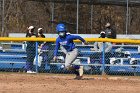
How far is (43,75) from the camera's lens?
18.0 metres

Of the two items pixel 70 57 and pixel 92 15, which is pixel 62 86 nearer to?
Result: pixel 70 57

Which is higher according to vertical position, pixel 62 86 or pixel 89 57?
pixel 89 57

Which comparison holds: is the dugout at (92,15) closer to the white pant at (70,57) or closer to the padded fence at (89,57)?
the padded fence at (89,57)

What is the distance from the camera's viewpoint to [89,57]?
18500mm

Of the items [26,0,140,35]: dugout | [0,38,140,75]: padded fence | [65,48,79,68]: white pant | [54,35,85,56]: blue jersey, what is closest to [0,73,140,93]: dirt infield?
[65,48,79,68]: white pant

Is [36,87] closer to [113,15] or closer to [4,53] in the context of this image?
[4,53]

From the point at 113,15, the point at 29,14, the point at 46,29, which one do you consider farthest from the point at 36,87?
the point at 113,15

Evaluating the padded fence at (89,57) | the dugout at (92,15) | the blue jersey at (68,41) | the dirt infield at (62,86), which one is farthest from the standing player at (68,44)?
Answer: the dugout at (92,15)

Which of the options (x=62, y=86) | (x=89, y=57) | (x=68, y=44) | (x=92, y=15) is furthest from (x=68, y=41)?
(x=92, y=15)

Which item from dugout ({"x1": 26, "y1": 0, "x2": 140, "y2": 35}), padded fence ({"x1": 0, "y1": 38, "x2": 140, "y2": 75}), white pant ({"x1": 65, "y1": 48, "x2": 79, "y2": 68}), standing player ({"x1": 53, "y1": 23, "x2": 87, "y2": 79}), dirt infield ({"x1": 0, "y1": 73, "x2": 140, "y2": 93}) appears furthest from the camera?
dugout ({"x1": 26, "y1": 0, "x2": 140, "y2": 35})

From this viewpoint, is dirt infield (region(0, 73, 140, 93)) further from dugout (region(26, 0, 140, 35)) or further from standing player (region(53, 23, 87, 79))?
dugout (region(26, 0, 140, 35))

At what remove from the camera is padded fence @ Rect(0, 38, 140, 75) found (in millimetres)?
18234

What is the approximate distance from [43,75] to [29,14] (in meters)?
16.8

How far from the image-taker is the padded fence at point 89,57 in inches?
718
